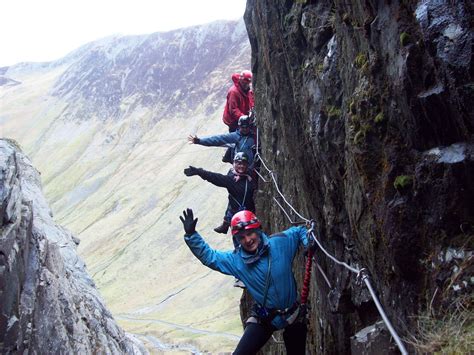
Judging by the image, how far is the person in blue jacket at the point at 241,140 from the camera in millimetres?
15633

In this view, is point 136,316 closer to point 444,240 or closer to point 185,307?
point 185,307

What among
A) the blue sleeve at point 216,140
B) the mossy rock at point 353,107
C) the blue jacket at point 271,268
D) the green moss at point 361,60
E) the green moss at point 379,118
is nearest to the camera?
the green moss at point 379,118

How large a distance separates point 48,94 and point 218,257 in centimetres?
17012

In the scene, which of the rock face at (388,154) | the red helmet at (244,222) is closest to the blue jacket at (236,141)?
the rock face at (388,154)

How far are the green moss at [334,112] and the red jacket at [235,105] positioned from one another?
8706mm

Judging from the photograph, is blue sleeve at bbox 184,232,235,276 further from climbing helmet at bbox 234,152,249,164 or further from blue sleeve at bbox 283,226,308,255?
climbing helmet at bbox 234,152,249,164

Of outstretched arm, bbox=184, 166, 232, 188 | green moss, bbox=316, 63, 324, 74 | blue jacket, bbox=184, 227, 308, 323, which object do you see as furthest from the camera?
outstretched arm, bbox=184, 166, 232, 188

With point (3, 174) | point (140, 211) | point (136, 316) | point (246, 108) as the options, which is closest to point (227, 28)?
point (140, 211)

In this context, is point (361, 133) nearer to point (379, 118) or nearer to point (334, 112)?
point (379, 118)

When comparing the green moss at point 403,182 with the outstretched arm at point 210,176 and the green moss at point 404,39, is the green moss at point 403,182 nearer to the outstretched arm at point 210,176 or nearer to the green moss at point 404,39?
the green moss at point 404,39

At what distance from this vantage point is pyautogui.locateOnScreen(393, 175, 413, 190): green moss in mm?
6015

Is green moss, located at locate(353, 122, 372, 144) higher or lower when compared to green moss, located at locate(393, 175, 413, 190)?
higher

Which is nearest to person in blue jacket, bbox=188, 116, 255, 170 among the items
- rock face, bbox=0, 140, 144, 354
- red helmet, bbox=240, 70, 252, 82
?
red helmet, bbox=240, 70, 252, 82

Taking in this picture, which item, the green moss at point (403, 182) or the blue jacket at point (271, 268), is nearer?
the green moss at point (403, 182)
